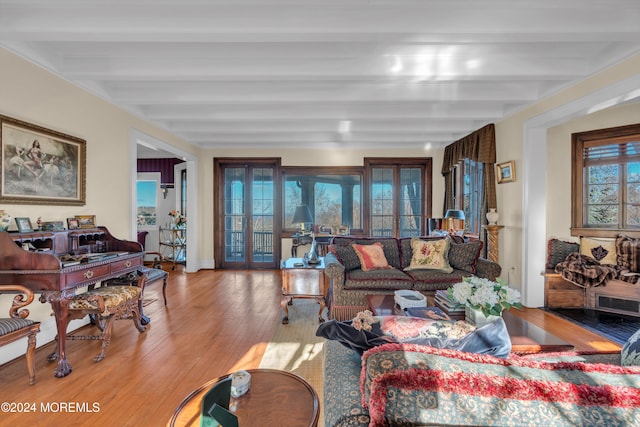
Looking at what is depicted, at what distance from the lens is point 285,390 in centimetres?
138

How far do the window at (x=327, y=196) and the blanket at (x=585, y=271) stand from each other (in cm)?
363

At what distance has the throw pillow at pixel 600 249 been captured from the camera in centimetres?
413

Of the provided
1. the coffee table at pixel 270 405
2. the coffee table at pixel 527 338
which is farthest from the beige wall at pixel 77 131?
the coffee table at pixel 527 338

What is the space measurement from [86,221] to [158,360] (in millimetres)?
1754

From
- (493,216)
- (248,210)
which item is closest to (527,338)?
(493,216)

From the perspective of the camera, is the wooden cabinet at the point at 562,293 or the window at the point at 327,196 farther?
the window at the point at 327,196

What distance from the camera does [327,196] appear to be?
266 inches

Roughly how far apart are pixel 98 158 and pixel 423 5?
375cm

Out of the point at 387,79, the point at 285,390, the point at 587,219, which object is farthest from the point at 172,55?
the point at 587,219

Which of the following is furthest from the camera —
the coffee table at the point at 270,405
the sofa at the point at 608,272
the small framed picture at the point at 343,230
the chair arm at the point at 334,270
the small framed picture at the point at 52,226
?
the small framed picture at the point at 343,230

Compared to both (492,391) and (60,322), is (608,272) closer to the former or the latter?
(492,391)

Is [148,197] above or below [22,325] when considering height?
above

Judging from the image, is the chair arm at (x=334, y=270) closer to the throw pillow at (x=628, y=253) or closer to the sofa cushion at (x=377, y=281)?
the sofa cushion at (x=377, y=281)

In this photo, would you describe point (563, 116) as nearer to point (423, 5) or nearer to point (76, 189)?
point (423, 5)
